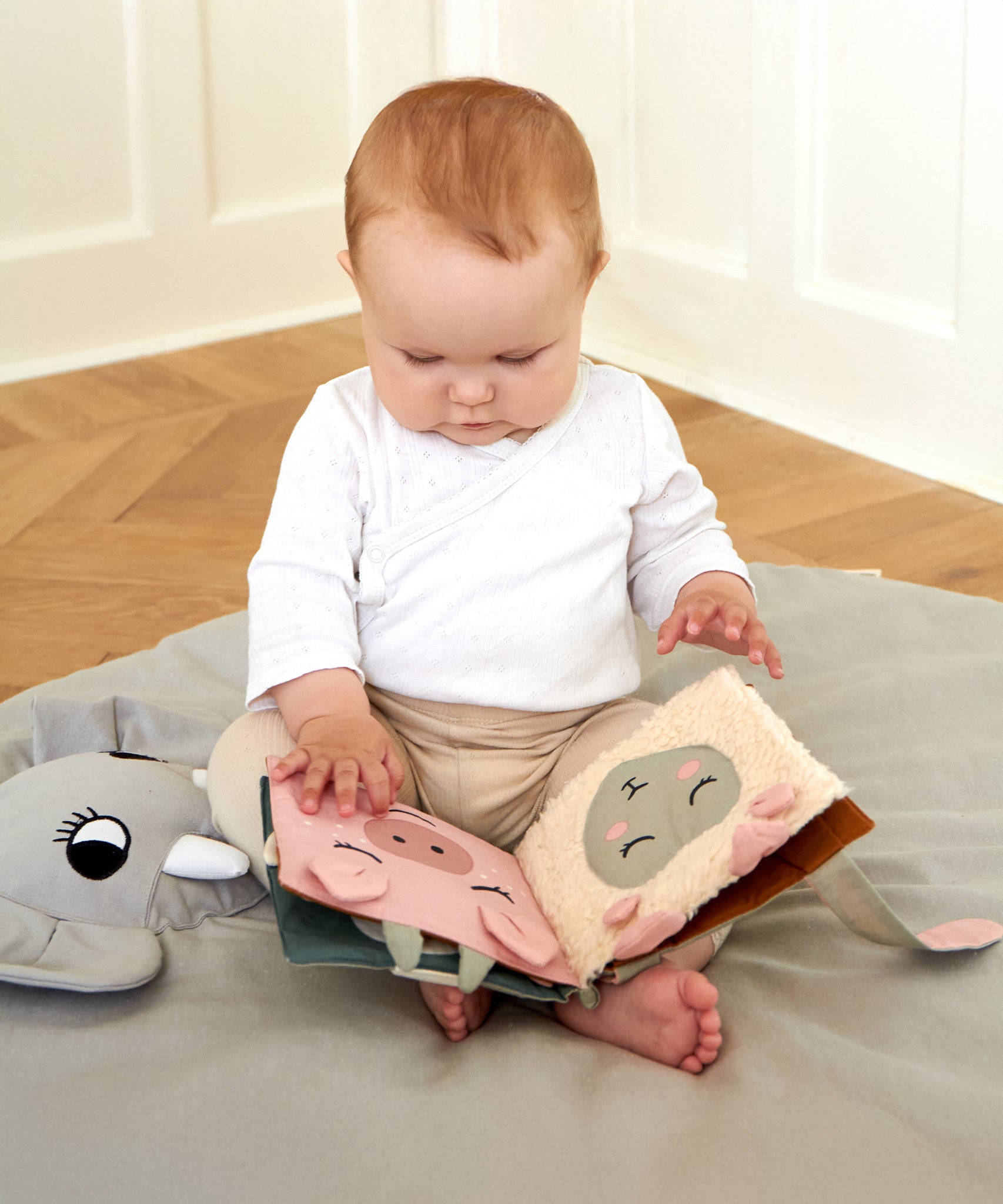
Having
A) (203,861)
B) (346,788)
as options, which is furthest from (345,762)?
(203,861)

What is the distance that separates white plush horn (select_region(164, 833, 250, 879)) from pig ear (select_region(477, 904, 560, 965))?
7.0 inches

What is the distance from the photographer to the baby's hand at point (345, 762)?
66cm

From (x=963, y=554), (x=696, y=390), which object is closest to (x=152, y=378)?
(x=696, y=390)

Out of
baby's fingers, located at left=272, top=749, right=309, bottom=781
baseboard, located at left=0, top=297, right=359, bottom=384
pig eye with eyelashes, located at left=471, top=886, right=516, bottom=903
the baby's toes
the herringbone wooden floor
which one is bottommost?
the herringbone wooden floor

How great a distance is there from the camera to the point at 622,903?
25.0 inches

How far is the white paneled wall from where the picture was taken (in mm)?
1527

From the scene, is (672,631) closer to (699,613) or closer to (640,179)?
(699,613)

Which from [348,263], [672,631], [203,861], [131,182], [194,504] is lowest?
[194,504]

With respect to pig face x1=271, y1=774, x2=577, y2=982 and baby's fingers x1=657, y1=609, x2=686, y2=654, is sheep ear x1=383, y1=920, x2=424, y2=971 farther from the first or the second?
baby's fingers x1=657, y1=609, x2=686, y2=654

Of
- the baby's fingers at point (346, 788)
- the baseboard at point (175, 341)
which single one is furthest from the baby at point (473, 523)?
the baseboard at point (175, 341)

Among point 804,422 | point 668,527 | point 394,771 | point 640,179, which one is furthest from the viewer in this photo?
point 640,179

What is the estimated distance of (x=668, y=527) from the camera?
0.85m

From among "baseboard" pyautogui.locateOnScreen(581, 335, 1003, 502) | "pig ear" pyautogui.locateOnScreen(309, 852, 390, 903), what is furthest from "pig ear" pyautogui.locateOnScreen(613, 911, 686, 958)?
"baseboard" pyautogui.locateOnScreen(581, 335, 1003, 502)

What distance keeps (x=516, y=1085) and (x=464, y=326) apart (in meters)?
0.39
